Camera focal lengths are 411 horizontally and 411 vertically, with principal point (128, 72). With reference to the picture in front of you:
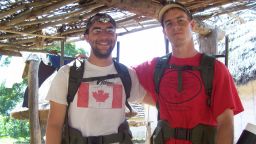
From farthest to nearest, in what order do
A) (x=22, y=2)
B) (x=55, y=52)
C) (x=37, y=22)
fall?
(x=55, y=52) → (x=37, y=22) → (x=22, y=2)

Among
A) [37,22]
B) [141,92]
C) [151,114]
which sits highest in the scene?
[37,22]

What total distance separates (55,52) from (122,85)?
3.13 meters

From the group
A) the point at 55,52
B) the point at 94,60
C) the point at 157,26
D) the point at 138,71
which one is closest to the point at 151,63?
the point at 138,71

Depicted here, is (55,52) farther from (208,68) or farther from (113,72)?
(208,68)

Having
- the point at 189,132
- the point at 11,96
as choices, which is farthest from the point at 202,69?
the point at 11,96

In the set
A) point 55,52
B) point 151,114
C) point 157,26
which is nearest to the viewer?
point 157,26

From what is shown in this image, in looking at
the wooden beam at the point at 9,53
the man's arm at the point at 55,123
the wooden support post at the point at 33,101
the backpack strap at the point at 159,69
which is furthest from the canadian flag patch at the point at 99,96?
the wooden beam at the point at 9,53

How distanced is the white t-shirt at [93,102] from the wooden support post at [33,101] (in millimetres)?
2932

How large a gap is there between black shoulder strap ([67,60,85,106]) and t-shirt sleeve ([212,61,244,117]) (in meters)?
0.85

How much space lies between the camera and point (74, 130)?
8.51 ft

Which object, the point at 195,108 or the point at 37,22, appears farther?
the point at 37,22

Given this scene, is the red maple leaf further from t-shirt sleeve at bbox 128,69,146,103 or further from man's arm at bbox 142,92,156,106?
man's arm at bbox 142,92,156,106

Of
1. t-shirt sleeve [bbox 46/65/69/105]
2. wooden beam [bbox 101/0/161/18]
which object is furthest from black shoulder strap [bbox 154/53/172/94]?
wooden beam [bbox 101/0/161/18]

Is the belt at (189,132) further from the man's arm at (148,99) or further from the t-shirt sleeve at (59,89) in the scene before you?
the t-shirt sleeve at (59,89)
